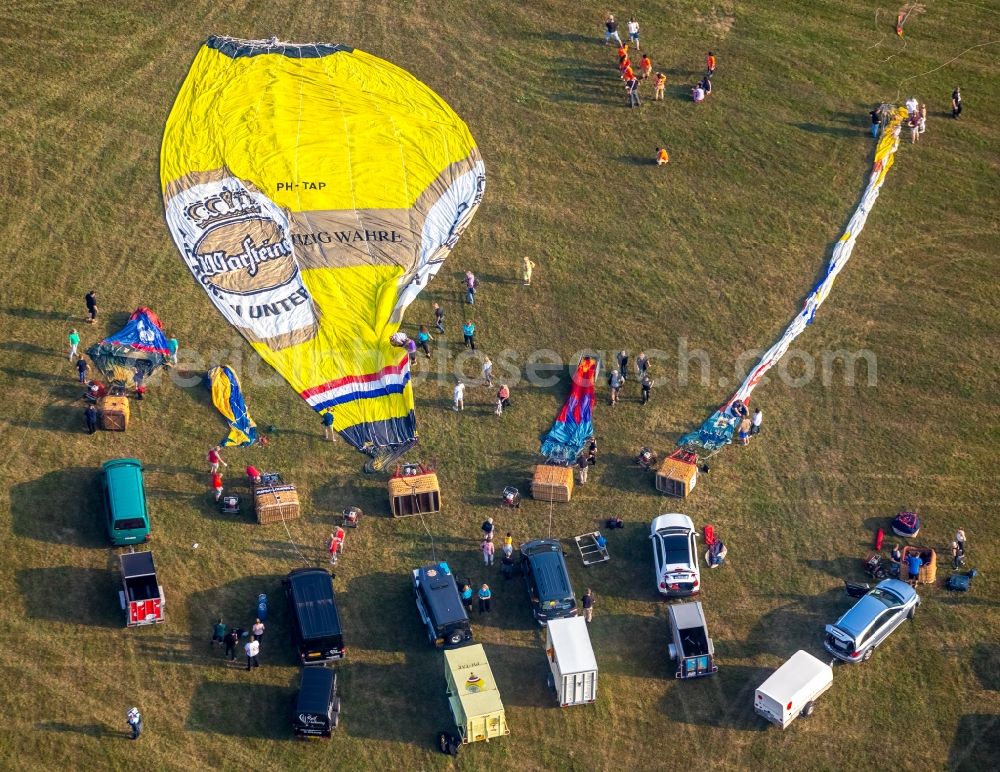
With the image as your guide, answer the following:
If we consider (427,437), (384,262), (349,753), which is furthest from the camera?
(384,262)

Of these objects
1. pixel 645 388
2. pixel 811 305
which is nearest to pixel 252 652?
pixel 645 388

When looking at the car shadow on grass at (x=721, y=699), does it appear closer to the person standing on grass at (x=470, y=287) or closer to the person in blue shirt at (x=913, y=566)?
the person in blue shirt at (x=913, y=566)

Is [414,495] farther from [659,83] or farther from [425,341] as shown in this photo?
[659,83]

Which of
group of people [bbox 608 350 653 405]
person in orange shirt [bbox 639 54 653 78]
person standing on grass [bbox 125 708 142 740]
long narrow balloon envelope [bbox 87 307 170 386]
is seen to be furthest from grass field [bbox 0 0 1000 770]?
person in orange shirt [bbox 639 54 653 78]

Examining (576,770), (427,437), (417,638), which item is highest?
(427,437)

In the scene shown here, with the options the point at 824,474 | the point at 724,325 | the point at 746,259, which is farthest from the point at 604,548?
the point at 746,259

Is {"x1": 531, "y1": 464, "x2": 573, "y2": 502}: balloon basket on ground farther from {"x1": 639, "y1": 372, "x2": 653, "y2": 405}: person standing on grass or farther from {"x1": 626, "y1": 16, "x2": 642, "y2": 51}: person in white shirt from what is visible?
{"x1": 626, "y1": 16, "x2": 642, "y2": 51}: person in white shirt

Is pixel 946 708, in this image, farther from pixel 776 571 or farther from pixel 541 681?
pixel 541 681

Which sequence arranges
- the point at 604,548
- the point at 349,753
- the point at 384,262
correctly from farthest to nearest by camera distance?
the point at 384,262 < the point at 604,548 < the point at 349,753
